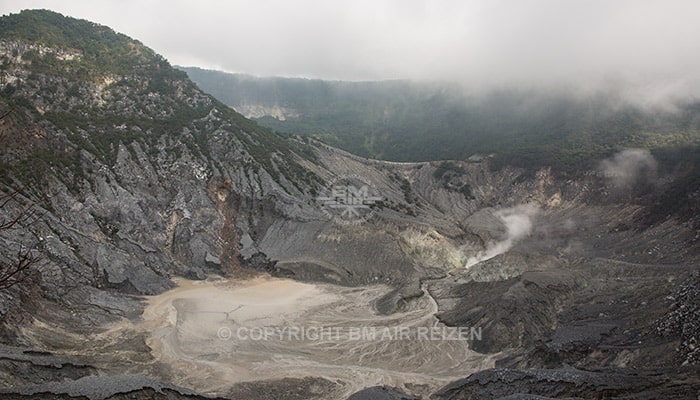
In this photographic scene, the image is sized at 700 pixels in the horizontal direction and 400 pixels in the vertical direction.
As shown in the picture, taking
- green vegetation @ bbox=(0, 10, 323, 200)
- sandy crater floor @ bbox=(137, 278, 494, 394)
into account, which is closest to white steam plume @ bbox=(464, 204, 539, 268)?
sandy crater floor @ bbox=(137, 278, 494, 394)

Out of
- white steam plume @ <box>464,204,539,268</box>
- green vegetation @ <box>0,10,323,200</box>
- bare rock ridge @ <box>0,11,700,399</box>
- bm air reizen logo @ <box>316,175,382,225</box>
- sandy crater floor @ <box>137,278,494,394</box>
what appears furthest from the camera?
white steam plume @ <box>464,204,539,268</box>

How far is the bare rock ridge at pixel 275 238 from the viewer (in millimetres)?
25188

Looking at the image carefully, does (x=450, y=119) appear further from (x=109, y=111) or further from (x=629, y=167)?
(x=109, y=111)

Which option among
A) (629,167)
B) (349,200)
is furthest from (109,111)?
(629,167)

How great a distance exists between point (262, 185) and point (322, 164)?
18.2m

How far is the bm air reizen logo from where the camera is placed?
2399 inches

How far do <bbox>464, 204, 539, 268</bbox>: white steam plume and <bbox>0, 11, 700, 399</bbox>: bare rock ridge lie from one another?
0.41 m

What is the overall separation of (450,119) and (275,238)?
83.7 m

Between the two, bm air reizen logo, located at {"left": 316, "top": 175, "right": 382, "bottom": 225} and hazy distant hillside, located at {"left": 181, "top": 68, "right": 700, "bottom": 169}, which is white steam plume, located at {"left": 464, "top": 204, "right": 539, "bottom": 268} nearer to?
hazy distant hillside, located at {"left": 181, "top": 68, "right": 700, "bottom": 169}

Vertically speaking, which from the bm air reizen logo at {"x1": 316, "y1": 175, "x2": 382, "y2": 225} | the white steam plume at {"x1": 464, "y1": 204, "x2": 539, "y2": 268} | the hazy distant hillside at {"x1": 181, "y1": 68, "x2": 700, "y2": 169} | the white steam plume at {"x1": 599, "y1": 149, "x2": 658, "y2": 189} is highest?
the hazy distant hillside at {"x1": 181, "y1": 68, "x2": 700, "y2": 169}

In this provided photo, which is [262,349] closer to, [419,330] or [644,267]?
[419,330]

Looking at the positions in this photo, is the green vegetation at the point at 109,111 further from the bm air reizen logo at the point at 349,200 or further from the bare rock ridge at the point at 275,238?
the bm air reizen logo at the point at 349,200

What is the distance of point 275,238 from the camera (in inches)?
2282

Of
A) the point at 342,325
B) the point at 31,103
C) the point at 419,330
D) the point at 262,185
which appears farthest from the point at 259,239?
the point at 31,103
